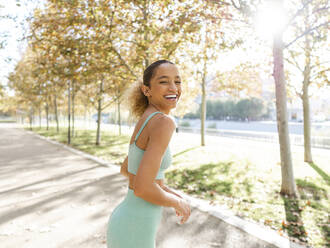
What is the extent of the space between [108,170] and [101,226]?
4579 mm

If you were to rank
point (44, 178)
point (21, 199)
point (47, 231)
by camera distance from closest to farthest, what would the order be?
point (47, 231) < point (21, 199) < point (44, 178)

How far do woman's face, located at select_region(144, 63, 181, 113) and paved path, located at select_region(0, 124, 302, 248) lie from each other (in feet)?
9.11

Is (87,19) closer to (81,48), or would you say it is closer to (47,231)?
(81,48)

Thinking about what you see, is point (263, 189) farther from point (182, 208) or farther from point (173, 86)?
point (173, 86)

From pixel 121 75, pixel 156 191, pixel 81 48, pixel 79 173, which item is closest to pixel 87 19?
pixel 81 48

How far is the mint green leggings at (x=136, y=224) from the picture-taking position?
1.48 m

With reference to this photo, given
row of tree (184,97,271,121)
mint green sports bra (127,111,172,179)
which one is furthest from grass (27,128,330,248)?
row of tree (184,97,271,121)

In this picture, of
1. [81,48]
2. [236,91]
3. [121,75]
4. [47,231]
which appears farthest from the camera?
[236,91]

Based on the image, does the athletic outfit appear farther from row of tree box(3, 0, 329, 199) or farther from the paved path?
row of tree box(3, 0, 329, 199)

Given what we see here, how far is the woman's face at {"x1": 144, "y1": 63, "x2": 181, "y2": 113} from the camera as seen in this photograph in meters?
1.52

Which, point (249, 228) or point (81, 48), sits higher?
point (81, 48)

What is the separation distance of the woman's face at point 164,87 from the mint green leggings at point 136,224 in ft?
2.01

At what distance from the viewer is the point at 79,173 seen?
8266 millimetres

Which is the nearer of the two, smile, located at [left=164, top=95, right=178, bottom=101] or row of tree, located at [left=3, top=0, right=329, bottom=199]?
smile, located at [left=164, top=95, right=178, bottom=101]
